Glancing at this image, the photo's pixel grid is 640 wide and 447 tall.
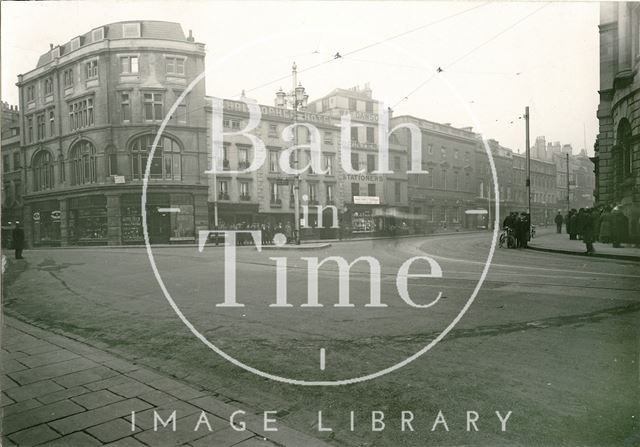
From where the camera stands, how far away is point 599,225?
10570mm

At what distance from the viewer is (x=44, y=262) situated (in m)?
3.49

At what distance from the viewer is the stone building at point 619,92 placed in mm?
2928

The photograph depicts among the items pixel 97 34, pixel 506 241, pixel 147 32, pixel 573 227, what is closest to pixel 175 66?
pixel 147 32

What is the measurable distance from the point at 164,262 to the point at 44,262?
2.96 ft

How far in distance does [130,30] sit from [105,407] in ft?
7.63

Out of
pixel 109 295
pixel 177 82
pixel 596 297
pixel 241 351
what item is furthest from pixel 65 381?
pixel 596 297

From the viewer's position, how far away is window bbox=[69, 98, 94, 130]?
3.25m

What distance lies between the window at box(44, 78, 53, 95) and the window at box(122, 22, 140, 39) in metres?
0.66

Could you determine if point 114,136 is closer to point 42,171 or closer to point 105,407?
point 42,171

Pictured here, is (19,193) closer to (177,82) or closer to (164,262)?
(164,262)

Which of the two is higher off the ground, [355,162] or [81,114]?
[81,114]

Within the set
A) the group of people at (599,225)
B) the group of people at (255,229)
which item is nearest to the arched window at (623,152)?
the group of people at (599,225)

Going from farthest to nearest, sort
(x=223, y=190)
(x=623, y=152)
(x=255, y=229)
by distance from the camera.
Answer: (x=623, y=152) → (x=255, y=229) → (x=223, y=190)

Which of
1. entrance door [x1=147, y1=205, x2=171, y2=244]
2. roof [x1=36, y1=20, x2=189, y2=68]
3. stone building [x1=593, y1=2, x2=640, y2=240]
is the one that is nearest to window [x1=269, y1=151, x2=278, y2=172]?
entrance door [x1=147, y1=205, x2=171, y2=244]
